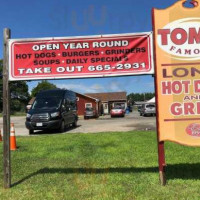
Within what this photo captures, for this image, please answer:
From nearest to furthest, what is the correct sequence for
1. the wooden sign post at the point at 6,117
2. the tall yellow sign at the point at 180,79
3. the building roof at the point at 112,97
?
the tall yellow sign at the point at 180,79 < the wooden sign post at the point at 6,117 < the building roof at the point at 112,97

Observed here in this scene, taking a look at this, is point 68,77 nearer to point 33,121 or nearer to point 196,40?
point 196,40

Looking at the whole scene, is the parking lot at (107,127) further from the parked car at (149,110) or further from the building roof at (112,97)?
the building roof at (112,97)

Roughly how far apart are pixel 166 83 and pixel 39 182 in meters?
2.97

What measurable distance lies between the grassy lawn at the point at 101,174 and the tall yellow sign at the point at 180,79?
91 cm

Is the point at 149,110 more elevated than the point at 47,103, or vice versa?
the point at 47,103

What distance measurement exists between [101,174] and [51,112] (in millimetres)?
11724

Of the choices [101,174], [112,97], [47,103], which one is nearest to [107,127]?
[47,103]

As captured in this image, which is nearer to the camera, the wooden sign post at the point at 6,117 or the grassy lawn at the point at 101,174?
the grassy lawn at the point at 101,174

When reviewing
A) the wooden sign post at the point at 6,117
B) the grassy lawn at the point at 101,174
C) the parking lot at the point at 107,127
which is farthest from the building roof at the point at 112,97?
the wooden sign post at the point at 6,117

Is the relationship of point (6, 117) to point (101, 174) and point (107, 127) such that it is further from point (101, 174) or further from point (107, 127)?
point (107, 127)

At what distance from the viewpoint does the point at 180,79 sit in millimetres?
5543

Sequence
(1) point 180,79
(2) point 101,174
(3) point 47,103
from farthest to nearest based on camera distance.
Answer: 1. (3) point 47,103
2. (2) point 101,174
3. (1) point 180,79

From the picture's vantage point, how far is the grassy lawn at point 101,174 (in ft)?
17.0

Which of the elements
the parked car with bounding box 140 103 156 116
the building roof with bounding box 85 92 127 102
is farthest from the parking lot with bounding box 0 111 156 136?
the building roof with bounding box 85 92 127 102
